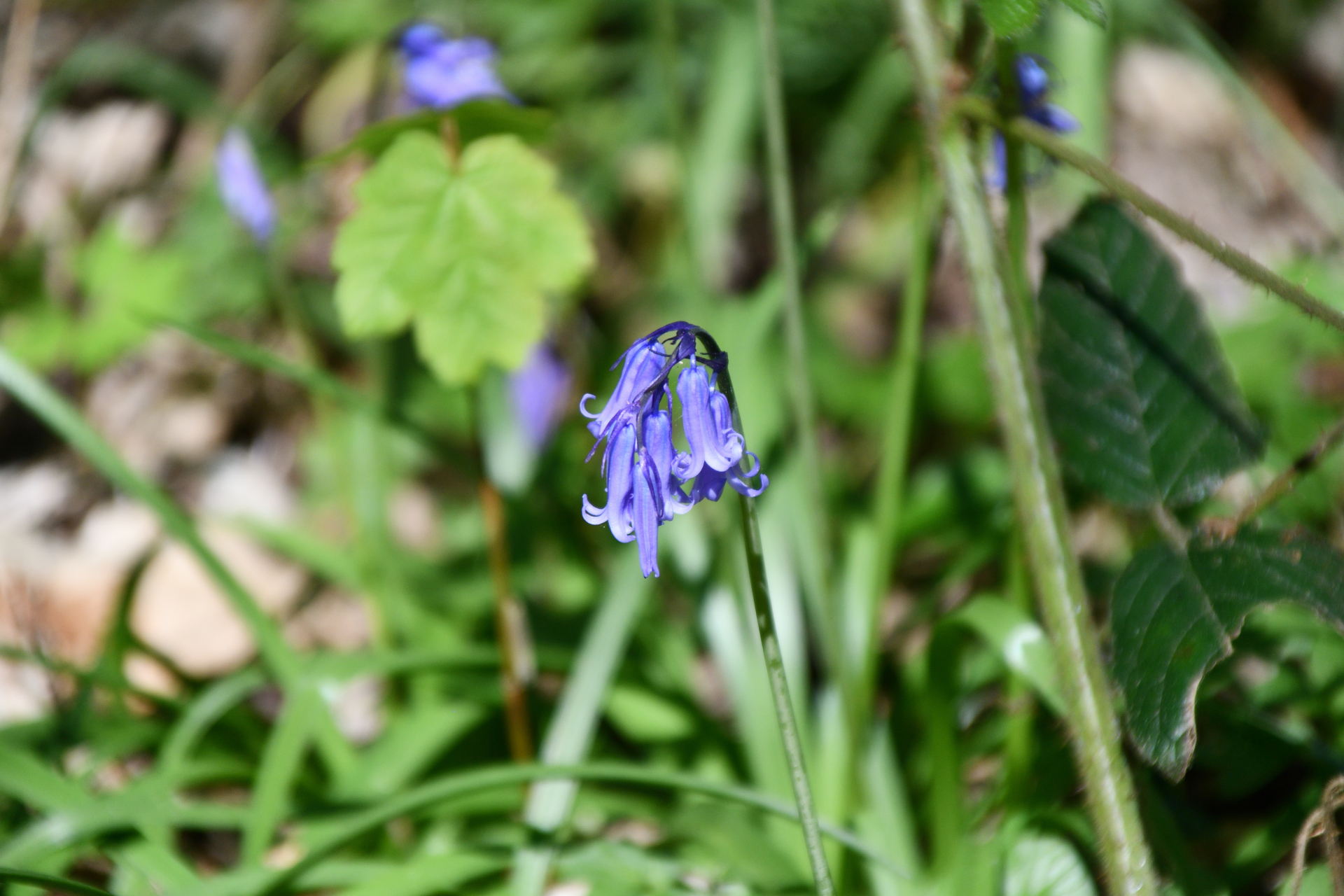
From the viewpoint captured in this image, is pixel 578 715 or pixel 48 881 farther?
pixel 578 715

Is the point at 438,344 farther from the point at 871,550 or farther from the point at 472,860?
the point at 871,550

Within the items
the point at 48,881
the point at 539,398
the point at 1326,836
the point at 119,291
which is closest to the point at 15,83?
the point at 119,291

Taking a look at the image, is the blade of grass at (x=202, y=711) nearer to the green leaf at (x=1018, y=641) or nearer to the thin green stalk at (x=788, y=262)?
the thin green stalk at (x=788, y=262)

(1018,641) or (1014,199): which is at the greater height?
(1014,199)

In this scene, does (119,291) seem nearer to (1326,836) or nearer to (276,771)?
(276,771)

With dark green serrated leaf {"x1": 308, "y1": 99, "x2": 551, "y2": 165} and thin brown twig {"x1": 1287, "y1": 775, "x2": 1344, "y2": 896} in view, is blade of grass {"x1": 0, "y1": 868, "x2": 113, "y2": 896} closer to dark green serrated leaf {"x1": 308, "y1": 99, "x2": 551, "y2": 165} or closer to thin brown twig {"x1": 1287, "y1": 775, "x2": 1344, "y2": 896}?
dark green serrated leaf {"x1": 308, "y1": 99, "x2": 551, "y2": 165}

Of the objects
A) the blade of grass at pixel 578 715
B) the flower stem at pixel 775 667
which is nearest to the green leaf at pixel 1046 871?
the flower stem at pixel 775 667

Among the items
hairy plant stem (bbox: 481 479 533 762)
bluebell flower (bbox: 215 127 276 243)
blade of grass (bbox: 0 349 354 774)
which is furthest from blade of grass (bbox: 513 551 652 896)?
bluebell flower (bbox: 215 127 276 243)
